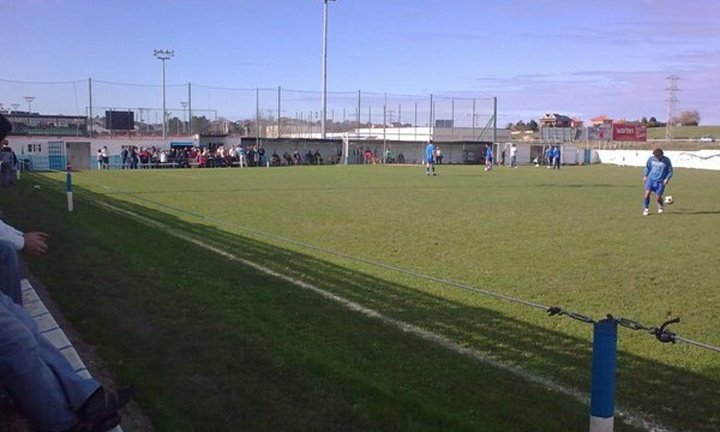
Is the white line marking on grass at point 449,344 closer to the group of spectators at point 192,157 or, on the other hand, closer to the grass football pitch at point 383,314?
the grass football pitch at point 383,314

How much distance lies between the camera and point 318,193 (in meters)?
24.2

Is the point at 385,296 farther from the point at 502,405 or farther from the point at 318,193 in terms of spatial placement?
the point at 318,193

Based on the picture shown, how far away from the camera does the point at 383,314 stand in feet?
23.5

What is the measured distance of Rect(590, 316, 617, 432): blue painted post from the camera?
321 cm

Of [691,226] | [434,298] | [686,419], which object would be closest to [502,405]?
[686,419]

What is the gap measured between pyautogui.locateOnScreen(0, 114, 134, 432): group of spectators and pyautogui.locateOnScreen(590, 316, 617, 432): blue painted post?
8.49 feet

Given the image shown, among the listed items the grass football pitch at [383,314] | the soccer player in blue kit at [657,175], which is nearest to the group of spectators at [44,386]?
the grass football pitch at [383,314]

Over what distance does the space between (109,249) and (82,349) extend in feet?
18.6

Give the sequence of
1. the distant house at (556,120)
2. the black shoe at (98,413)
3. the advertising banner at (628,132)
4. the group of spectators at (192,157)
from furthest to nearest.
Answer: the distant house at (556,120) < the advertising banner at (628,132) < the group of spectators at (192,157) < the black shoe at (98,413)

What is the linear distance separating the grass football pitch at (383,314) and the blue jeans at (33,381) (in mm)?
718

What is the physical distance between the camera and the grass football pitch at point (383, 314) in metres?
4.71

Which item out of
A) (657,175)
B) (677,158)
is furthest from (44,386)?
(677,158)

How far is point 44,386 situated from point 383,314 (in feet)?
13.2

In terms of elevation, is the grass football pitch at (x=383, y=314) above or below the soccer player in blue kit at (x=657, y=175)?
below
